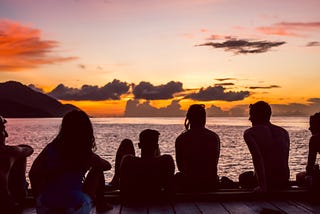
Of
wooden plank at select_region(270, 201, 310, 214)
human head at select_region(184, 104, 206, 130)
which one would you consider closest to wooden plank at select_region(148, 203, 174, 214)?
human head at select_region(184, 104, 206, 130)

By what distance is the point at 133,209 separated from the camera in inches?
248

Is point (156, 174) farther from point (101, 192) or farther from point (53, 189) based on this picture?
point (53, 189)

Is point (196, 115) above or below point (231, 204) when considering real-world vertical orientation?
above

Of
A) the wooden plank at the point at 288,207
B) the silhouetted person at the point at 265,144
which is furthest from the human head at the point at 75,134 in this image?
the silhouetted person at the point at 265,144

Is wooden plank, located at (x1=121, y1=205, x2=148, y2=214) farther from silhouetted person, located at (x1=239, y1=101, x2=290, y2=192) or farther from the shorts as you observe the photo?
the shorts

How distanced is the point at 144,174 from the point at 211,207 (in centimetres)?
100

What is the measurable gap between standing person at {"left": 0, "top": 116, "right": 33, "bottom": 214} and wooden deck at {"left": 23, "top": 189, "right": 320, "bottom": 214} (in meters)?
0.23

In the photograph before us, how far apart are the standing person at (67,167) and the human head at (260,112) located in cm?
304

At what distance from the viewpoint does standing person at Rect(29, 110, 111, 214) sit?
3.98m

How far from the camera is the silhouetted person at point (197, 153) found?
6887mm

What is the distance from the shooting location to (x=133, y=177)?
6699 mm

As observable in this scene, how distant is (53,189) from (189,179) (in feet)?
10.4

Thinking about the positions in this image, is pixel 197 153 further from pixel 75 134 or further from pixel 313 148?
pixel 75 134

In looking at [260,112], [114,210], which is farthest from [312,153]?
[114,210]
